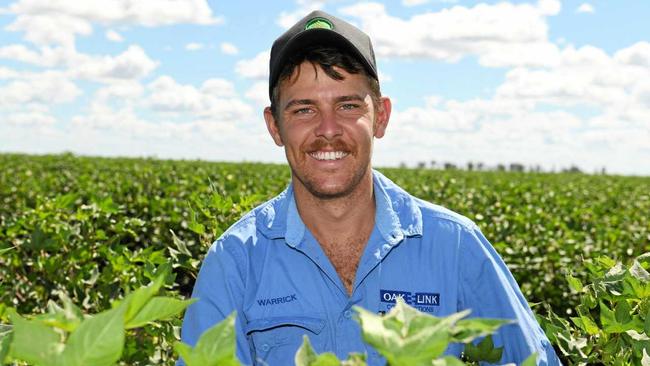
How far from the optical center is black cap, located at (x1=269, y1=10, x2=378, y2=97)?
8.89 feet

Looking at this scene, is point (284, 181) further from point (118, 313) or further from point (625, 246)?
point (118, 313)

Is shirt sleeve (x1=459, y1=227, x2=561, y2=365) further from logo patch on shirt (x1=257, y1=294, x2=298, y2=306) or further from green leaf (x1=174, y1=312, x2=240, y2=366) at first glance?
green leaf (x1=174, y1=312, x2=240, y2=366)

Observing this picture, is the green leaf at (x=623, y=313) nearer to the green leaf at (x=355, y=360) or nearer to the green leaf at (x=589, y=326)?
the green leaf at (x=589, y=326)

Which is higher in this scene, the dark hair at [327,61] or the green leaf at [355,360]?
the dark hair at [327,61]

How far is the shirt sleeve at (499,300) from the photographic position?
7.43 feet

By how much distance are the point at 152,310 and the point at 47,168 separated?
65.9 feet

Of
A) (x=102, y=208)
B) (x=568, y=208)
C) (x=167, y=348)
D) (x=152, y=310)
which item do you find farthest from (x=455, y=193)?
(x=152, y=310)

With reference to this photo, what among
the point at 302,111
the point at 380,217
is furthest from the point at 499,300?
the point at 302,111

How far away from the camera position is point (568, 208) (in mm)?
11766

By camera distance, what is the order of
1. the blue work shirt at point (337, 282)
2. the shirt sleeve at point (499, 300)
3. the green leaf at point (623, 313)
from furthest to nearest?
the blue work shirt at point (337, 282)
the shirt sleeve at point (499, 300)
the green leaf at point (623, 313)

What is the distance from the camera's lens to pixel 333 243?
2887 millimetres

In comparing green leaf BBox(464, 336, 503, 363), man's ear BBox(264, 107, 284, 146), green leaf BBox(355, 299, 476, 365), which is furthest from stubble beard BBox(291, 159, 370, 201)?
green leaf BBox(355, 299, 476, 365)

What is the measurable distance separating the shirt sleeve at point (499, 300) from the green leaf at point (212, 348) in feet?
4.69

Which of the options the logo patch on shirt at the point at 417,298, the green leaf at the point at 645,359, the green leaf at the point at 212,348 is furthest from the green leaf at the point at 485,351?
the green leaf at the point at 212,348
